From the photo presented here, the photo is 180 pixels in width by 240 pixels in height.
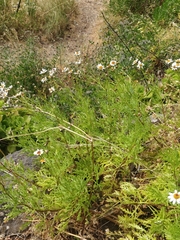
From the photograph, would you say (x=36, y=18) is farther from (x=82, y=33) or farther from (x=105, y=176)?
(x=105, y=176)

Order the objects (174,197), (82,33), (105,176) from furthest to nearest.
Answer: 1. (82,33)
2. (105,176)
3. (174,197)

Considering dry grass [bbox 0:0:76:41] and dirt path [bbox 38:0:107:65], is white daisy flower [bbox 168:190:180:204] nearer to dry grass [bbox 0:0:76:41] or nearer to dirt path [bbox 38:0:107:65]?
dirt path [bbox 38:0:107:65]

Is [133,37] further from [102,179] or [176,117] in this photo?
[102,179]

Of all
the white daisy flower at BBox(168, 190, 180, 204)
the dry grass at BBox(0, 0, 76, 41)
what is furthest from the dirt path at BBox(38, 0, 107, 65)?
the white daisy flower at BBox(168, 190, 180, 204)

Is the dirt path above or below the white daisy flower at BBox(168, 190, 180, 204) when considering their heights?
below

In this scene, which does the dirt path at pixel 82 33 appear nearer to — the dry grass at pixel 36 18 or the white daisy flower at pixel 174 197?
the dry grass at pixel 36 18

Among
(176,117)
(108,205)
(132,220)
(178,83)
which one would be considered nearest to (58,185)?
(108,205)

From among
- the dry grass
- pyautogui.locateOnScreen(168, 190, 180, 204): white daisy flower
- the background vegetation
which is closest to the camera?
pyautogui.locateOnScreen(168, 190, 180, 204): white daisy flower

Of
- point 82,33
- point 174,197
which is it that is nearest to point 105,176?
point 174,197

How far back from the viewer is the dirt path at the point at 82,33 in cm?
582

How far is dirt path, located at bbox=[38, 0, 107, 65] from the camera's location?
5.82 metres

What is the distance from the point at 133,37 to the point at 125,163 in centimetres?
277

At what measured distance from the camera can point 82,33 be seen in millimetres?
6492

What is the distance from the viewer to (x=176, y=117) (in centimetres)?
235
